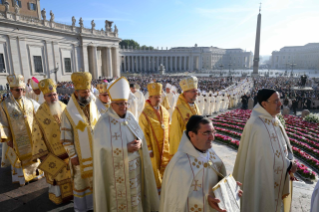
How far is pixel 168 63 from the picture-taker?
102m

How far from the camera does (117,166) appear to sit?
301 centimetres

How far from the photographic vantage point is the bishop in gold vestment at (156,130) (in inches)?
160

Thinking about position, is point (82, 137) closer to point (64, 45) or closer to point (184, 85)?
point (184, 85)

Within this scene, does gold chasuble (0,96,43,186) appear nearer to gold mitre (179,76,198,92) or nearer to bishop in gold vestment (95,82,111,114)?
bishop in gold vestment (95,82,111,114)

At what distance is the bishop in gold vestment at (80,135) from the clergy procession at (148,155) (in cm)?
2


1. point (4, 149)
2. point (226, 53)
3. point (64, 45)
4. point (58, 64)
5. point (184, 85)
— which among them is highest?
point (226, 53)

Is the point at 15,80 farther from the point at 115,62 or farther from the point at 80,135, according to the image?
the point at 115,62

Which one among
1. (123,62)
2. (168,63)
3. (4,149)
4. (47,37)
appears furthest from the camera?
(168,63)

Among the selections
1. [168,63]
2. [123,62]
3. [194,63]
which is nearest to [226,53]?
[194,63]

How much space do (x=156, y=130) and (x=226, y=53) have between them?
144 m

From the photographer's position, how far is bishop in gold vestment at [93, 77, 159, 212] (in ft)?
9.70

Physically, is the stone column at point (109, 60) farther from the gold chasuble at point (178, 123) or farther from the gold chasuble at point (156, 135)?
the gold chasuble at point (178, 123)

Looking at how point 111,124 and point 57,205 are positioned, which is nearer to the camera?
point 111,124

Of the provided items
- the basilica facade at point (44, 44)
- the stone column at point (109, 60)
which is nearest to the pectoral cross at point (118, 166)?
the basilica facade at point (44, 44)
